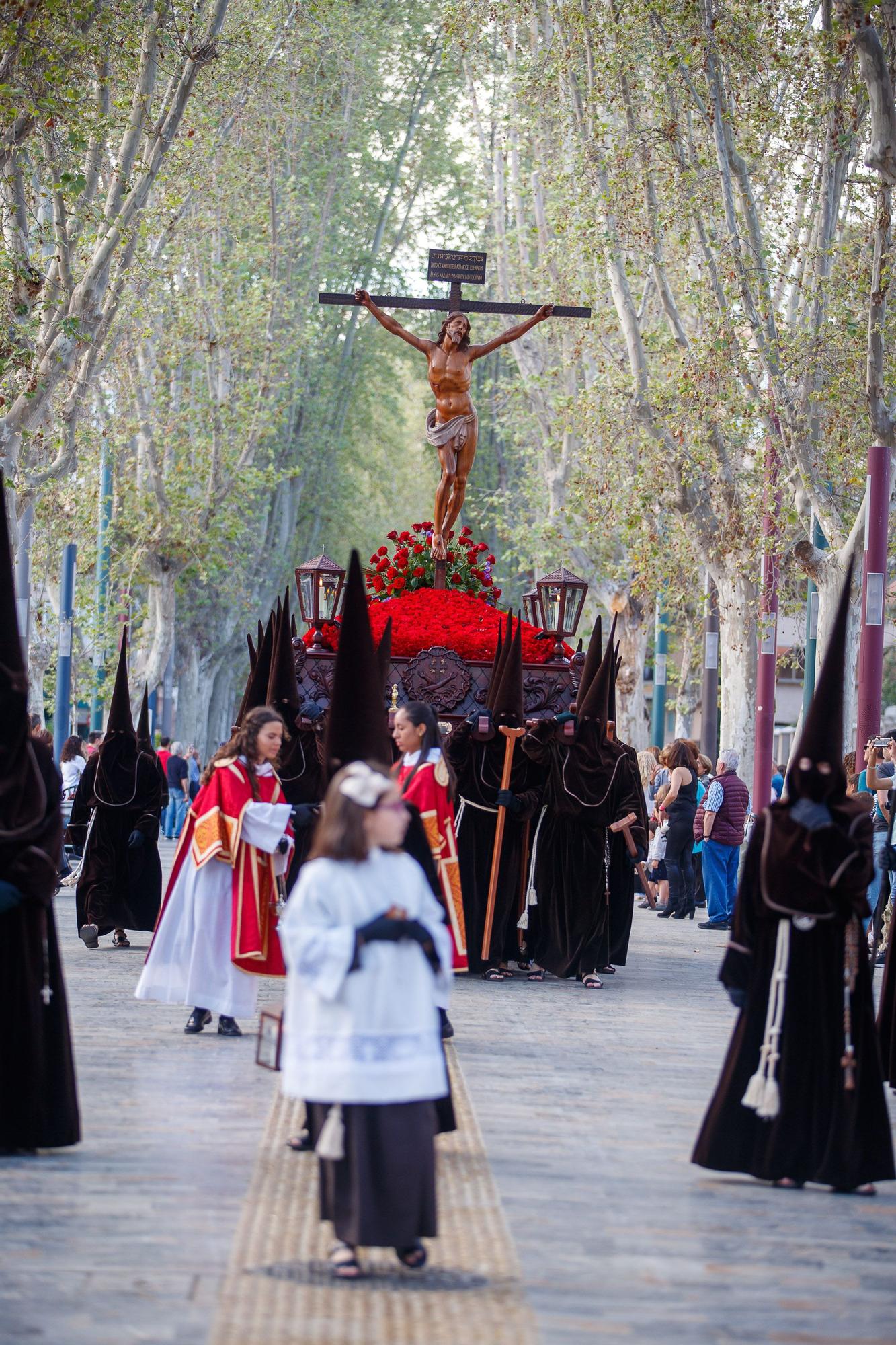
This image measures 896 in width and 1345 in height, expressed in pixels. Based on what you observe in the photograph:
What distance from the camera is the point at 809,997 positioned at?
23.3ft

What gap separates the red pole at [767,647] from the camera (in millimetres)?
21203

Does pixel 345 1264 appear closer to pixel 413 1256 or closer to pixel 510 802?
pixel 413 1256

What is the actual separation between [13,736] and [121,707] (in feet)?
23.1

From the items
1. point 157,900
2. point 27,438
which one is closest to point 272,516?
point 27,438

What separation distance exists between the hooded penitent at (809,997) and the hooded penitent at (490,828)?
6152mm

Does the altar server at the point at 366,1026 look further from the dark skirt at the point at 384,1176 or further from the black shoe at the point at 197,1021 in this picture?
the black shoe at the point at 197,1021

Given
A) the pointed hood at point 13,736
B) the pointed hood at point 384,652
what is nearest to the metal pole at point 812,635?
the pointed hood at point 384,652

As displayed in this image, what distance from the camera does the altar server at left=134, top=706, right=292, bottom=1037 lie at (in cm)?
952

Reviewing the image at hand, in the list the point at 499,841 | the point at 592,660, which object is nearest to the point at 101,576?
the point at 592,660

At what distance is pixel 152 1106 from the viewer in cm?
814

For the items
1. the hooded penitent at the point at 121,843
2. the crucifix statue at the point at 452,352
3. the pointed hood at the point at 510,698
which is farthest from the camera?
the crucifix statue at the point at 452,352

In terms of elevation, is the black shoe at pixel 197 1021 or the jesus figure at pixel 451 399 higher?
the jesus figure at pixel 451 399

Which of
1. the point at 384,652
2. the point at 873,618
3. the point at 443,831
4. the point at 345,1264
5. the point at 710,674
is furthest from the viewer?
the point at 710,674

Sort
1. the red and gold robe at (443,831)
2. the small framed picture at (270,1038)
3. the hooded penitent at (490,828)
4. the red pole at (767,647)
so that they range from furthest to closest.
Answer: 1. the red pole at (767,647)
2. the hooded penitent at (490,828)
3. the red and gold robe at (443,831)
4. the small framed picture at (270,1038)
